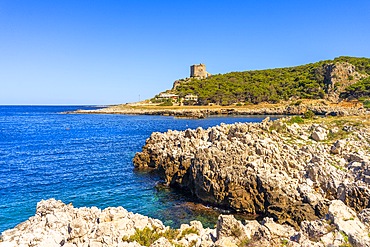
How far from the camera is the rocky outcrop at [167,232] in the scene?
10.8 metres

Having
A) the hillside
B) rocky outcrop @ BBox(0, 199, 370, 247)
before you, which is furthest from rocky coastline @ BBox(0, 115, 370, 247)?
the hillside

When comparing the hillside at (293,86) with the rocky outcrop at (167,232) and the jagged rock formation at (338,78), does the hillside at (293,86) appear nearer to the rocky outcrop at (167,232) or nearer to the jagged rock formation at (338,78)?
the jagged rock formation at (338,78)

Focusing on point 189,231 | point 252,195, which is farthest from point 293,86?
point 189,231

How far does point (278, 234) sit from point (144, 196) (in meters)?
14.7

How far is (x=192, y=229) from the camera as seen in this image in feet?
43.9

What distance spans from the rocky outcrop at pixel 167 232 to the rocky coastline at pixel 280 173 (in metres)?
4.80

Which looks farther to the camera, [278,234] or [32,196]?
[32,196]

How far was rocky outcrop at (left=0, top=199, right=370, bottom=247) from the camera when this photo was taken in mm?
10812

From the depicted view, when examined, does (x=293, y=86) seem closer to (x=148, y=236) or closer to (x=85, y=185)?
(x=85, y=185)

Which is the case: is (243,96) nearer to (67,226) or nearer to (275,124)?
(275,124)

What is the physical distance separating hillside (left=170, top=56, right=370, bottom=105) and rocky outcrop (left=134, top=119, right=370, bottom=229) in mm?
97350

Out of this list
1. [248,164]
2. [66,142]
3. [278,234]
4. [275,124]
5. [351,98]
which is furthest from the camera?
[351,98]

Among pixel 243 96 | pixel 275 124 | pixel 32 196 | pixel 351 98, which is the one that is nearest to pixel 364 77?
pixel 351 98

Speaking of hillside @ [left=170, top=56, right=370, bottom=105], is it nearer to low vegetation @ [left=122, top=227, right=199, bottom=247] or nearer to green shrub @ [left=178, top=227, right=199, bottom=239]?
green shrub @ [left=178, top=227, right=199, bottom=239]
